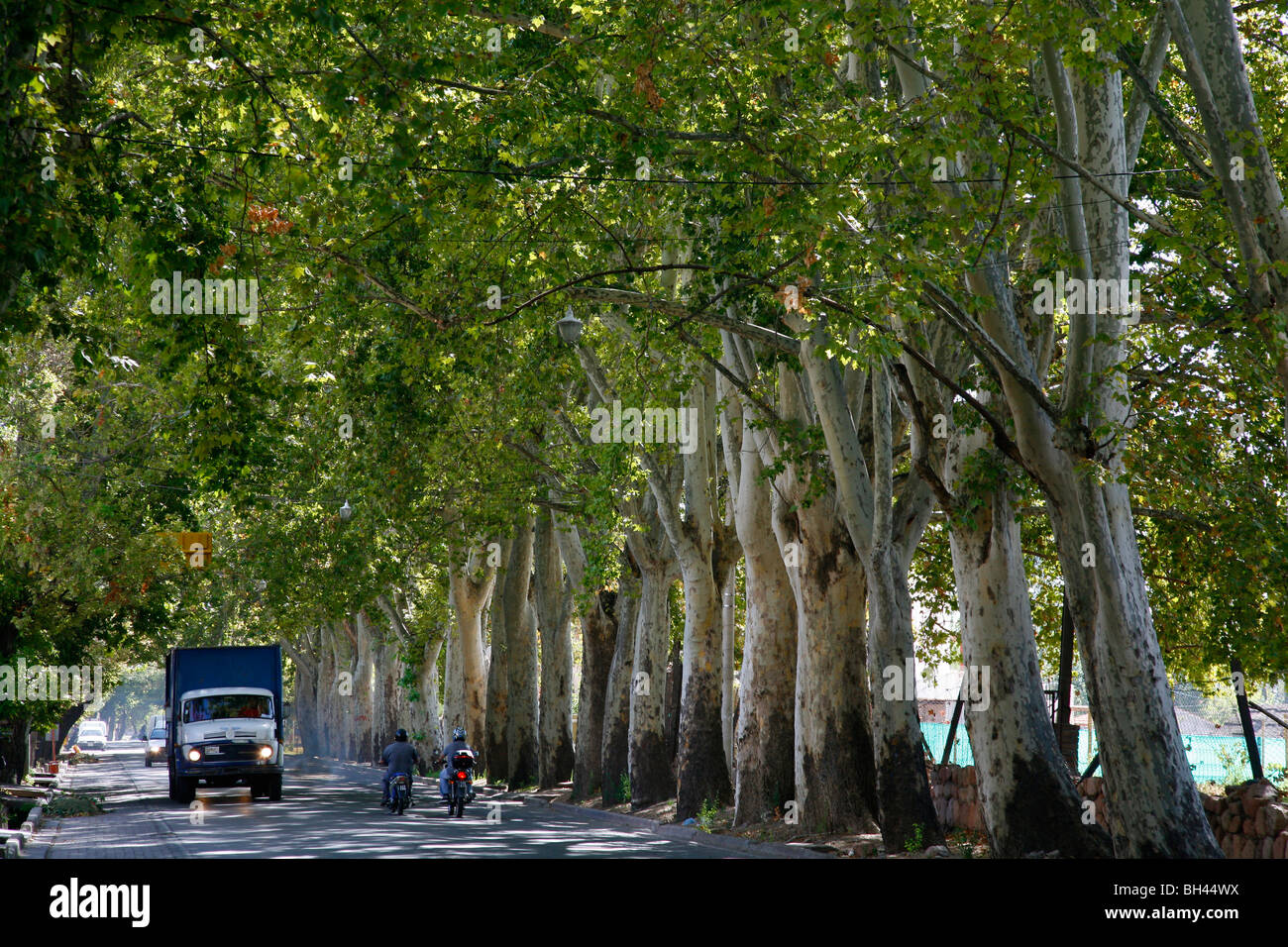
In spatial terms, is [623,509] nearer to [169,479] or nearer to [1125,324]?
[169,479]

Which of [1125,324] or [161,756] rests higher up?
[1125,324]

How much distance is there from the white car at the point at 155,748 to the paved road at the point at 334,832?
30.9m

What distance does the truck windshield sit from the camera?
28.6 m

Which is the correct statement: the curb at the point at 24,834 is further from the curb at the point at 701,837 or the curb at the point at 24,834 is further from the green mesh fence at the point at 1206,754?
the green mesh fence at the point at 1206,754

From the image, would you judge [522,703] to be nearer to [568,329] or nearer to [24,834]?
[24,834]

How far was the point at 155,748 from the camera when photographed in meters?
61.7

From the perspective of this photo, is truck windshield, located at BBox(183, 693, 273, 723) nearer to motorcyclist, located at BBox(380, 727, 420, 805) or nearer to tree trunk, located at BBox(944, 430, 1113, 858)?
motorcyclist, located at BBox(380, 727, 420, 805)

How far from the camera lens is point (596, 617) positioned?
2892 centimetres

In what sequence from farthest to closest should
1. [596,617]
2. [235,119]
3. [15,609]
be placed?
[596,617] < [15,609] < [235,119]

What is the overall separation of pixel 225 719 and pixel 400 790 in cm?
604

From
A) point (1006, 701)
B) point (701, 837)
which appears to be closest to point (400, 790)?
point (701, 837)

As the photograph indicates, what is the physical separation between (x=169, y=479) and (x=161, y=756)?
1459 inches

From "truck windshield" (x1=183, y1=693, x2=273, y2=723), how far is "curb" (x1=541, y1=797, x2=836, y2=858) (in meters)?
7.21

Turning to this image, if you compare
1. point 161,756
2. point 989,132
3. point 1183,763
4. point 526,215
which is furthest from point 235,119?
point 161,756
